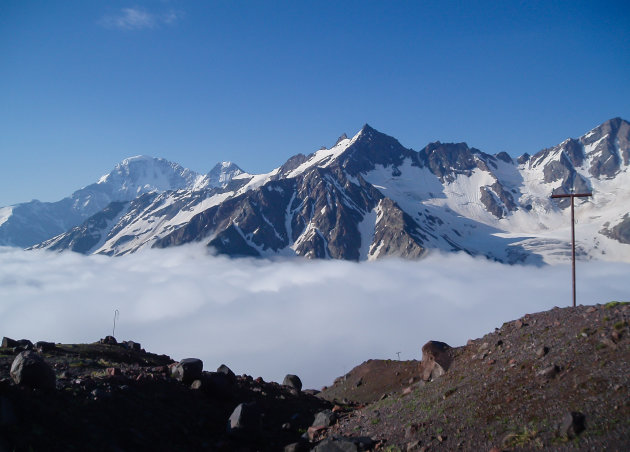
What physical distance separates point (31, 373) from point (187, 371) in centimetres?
891

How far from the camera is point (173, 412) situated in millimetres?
23234

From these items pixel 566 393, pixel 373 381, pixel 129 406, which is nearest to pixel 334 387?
pixel 373 381

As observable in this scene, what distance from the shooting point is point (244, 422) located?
2294cm

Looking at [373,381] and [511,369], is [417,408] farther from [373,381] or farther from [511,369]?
[373,381]

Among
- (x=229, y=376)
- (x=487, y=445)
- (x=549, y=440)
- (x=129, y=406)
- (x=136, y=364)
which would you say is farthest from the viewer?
(x=136, y=364)

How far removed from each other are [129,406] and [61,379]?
12.7 feet

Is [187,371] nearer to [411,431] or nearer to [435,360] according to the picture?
[411,431]

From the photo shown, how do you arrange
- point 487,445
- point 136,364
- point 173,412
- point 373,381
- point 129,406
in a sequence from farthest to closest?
point 373,381, point 136,364, point 173,412, point 129,406, point 487,445

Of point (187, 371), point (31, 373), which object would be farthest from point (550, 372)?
point (31, 373)

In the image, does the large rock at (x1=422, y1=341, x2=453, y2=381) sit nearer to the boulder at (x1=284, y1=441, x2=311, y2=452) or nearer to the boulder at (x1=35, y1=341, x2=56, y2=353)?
the boulder at (x1=284, y1=441, x2=311, y2=452)

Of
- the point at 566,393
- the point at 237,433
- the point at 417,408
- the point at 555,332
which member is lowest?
the point at 237,433

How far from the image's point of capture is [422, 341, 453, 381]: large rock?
96.3ft

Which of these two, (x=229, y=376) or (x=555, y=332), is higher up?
(x=555, y=332)

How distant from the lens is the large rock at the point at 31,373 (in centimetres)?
1955
